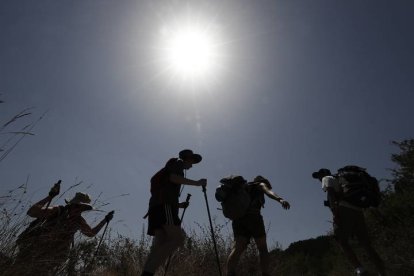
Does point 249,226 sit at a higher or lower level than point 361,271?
higher

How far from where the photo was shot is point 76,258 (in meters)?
3.65

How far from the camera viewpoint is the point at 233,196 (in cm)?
490

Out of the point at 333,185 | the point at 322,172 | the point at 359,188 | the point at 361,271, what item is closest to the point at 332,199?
the point at 333,185

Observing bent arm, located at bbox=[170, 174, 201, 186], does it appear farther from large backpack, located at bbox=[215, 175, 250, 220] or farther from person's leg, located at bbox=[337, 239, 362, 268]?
person's leg, located at bbox=[337, 239, 362, 268]

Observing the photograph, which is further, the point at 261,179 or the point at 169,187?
the point at 261,179

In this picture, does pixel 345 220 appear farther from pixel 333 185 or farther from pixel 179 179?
pixel 179 179

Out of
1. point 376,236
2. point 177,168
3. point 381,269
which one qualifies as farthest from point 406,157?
point 177,168

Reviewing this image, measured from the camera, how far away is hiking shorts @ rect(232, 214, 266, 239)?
4.65 metres

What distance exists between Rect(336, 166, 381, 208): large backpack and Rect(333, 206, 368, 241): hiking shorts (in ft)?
0.56

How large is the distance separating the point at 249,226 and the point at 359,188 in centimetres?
209

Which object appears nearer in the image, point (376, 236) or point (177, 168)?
point (177, 168)

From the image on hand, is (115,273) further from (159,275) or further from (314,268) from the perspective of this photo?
(314,268)

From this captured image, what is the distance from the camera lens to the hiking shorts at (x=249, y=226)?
4.65 meters

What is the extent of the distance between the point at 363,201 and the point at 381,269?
107 centimetres
